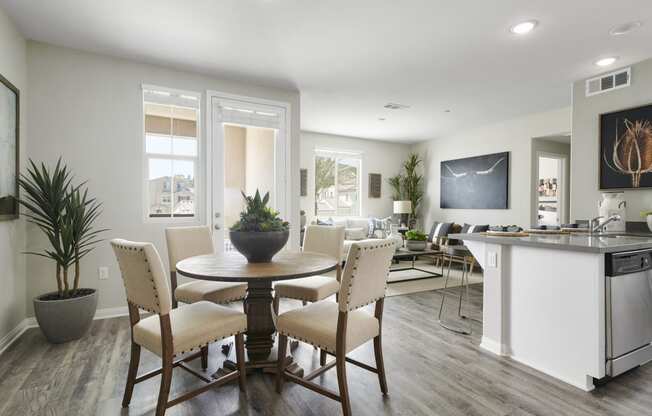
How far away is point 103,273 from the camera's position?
332 cm

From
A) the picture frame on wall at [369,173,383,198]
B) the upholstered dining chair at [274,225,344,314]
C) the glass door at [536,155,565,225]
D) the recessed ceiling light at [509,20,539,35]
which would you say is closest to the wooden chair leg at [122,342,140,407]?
the upholstered dining chair at [274,225,344,314]

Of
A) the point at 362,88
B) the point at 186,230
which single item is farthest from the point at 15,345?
the point at 362,88

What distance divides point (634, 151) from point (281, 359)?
3.99 m

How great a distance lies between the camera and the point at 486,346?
2.57 metres

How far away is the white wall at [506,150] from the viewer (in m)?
5.36

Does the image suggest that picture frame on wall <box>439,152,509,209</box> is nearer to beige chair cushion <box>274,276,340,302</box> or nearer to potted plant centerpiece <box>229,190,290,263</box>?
beige chair cushion <box>274,276,340,302</box>

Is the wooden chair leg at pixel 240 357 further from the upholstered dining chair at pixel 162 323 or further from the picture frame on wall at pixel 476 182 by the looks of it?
the picture frame on wall at pixel 476 182

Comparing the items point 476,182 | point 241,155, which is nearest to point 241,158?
point 241,155

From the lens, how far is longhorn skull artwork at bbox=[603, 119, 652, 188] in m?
3.32

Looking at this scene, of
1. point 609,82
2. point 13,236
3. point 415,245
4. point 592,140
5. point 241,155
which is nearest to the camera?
point 13,236

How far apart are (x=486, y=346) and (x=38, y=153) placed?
4215 mm

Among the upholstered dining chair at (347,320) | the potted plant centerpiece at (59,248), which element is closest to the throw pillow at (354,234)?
the potted plant centerpiece at (59,248)

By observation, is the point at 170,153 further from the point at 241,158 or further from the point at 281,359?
the point at 281,359

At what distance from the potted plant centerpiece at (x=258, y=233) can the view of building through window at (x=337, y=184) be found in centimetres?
480
